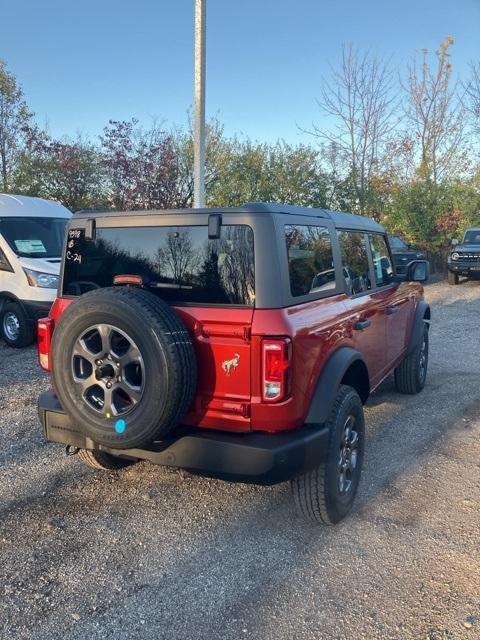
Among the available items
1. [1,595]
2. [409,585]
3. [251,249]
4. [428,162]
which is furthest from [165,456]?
[428,162]

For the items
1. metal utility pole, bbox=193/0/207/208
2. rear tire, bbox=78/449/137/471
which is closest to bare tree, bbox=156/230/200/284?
rear tire, bbox=78/449/137/471

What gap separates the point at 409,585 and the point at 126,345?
6.40ft

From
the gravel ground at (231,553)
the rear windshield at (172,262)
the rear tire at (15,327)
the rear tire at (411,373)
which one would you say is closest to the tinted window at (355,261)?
the rear windshield at (172,262)

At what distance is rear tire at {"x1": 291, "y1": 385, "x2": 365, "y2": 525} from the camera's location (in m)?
Result: 3.18

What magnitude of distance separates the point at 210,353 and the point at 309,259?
942mm

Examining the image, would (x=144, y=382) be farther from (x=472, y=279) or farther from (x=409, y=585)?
(x=472, y=279)

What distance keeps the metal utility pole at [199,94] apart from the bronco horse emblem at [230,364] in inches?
279

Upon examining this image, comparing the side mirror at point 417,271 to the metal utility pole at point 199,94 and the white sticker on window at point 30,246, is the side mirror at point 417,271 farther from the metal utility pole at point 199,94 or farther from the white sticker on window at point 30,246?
the white sticker on window at point 30,246

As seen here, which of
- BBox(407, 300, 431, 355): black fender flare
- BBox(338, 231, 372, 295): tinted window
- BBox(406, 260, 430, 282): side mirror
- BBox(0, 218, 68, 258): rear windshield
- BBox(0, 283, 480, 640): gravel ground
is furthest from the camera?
BBox(0, 218, 68, 258): rear windshield

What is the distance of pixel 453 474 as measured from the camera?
4.10 m

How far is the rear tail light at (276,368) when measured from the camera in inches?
110

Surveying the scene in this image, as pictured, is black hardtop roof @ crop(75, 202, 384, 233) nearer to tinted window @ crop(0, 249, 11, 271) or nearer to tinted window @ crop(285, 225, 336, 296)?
tinted window @ crop(285, 225, 336, 296)

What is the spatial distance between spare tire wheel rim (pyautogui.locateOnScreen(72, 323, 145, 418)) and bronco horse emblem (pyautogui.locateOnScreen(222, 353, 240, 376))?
44cm

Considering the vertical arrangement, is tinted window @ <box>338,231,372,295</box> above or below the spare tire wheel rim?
above
